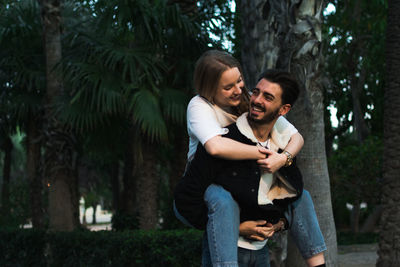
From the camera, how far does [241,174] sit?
245cm

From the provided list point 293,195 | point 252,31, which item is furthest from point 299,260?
point 293,195

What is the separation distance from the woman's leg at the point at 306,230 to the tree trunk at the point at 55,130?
25.6 feet

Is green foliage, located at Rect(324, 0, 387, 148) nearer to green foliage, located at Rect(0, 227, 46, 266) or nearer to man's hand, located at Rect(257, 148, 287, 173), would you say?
green foliage, located at Rect(0, 227, 46, 266)

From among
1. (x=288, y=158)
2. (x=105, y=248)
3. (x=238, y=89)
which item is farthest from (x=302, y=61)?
(x=105, y=248)

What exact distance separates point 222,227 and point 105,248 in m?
5.45

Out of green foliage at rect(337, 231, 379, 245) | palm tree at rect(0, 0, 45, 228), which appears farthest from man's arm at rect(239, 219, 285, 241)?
green foliage at rect(337, 231, 379, 245)

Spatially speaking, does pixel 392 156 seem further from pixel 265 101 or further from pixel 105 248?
pixel 265 101

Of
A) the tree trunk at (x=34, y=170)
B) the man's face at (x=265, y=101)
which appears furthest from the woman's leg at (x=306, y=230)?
the tree trunk at (x=34, y=170)

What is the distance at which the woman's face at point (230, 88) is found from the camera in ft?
8.50

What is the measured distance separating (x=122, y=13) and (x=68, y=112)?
2242 millimetres

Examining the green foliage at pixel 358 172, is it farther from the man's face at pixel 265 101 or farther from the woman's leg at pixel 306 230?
the man's face at pixel 265 101

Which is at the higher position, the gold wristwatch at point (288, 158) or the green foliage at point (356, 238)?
the gold wristwatch at point (288, 158)

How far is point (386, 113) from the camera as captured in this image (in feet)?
25.5

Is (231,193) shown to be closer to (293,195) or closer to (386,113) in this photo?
(293,195)
